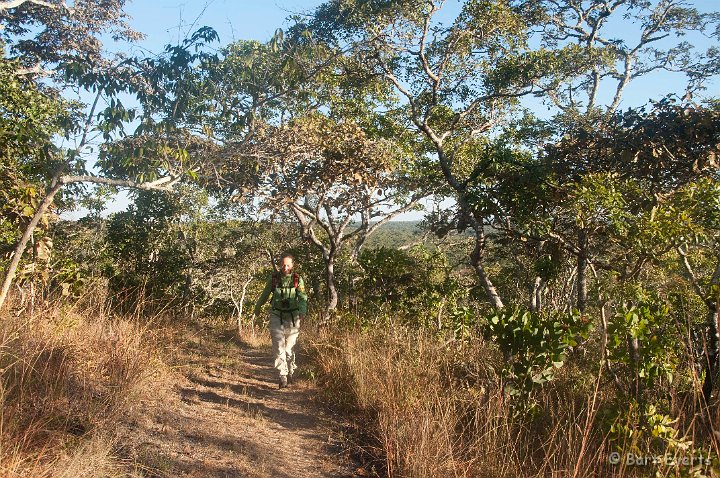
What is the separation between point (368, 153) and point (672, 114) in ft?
14.5

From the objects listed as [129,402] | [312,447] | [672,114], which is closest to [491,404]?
[312,447]

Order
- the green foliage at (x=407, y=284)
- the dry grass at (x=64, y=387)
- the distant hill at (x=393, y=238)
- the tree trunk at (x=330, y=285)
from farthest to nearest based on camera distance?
the distant hill at (x=393, y=238) < the tree trunk at (x=330, y=285) < the green foliage at (x=407, y=284) < the dry grass at (x=64, y=387)

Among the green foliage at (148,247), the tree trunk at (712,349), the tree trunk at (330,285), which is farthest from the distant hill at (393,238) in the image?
the tree trunk at (712,349)

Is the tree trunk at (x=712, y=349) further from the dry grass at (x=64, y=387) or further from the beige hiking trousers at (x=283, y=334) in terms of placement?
the beige hiking trousers at (x=283, y=334)

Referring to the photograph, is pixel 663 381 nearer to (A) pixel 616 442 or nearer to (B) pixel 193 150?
(A) pixel 616 442

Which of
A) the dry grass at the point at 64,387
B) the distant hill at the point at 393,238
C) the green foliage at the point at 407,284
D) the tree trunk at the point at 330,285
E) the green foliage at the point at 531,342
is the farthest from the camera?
the distant hill at the point at 393,238

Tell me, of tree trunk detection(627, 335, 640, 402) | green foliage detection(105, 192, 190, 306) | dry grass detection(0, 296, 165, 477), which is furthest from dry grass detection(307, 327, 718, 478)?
green foliage detection(105, 192, 190, 306)

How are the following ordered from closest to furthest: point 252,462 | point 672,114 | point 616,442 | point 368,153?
point 616,442 < point 252,462 < point 672,114 < point 368,153

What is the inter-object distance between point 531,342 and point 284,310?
335cm

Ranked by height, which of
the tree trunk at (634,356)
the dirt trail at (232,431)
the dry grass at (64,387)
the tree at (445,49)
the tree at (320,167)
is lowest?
the dirt trail at (232,431)

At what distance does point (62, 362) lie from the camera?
3828 mm

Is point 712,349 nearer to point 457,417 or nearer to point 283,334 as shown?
point 457,417

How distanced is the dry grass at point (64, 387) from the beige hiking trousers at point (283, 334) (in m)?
1.51

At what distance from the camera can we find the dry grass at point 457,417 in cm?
311
